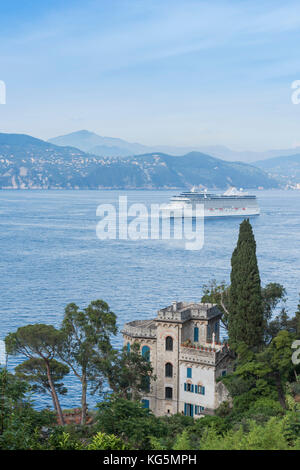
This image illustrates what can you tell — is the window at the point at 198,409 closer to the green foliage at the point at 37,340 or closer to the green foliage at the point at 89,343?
the green foliage at the point at 89,343

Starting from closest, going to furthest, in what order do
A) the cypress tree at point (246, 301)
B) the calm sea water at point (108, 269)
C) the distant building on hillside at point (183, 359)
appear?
1. the distant building on hillside at point (183, 359)
2. the cypress tree at point (246, 301)
3. the calm sea water at point (108, 269)

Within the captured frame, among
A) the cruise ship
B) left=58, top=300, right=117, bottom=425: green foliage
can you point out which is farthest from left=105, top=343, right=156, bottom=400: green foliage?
the cruise ship

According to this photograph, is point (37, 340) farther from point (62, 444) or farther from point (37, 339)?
point (62, 444)

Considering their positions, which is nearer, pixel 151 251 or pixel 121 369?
pixel 121 369

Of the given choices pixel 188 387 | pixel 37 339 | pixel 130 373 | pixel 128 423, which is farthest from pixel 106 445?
pixel 188 387

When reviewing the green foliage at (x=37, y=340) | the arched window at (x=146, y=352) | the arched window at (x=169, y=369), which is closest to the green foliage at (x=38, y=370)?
the green foliage at (x=37, y=340)

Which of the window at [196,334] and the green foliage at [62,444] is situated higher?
the green foliage at [62,444]
